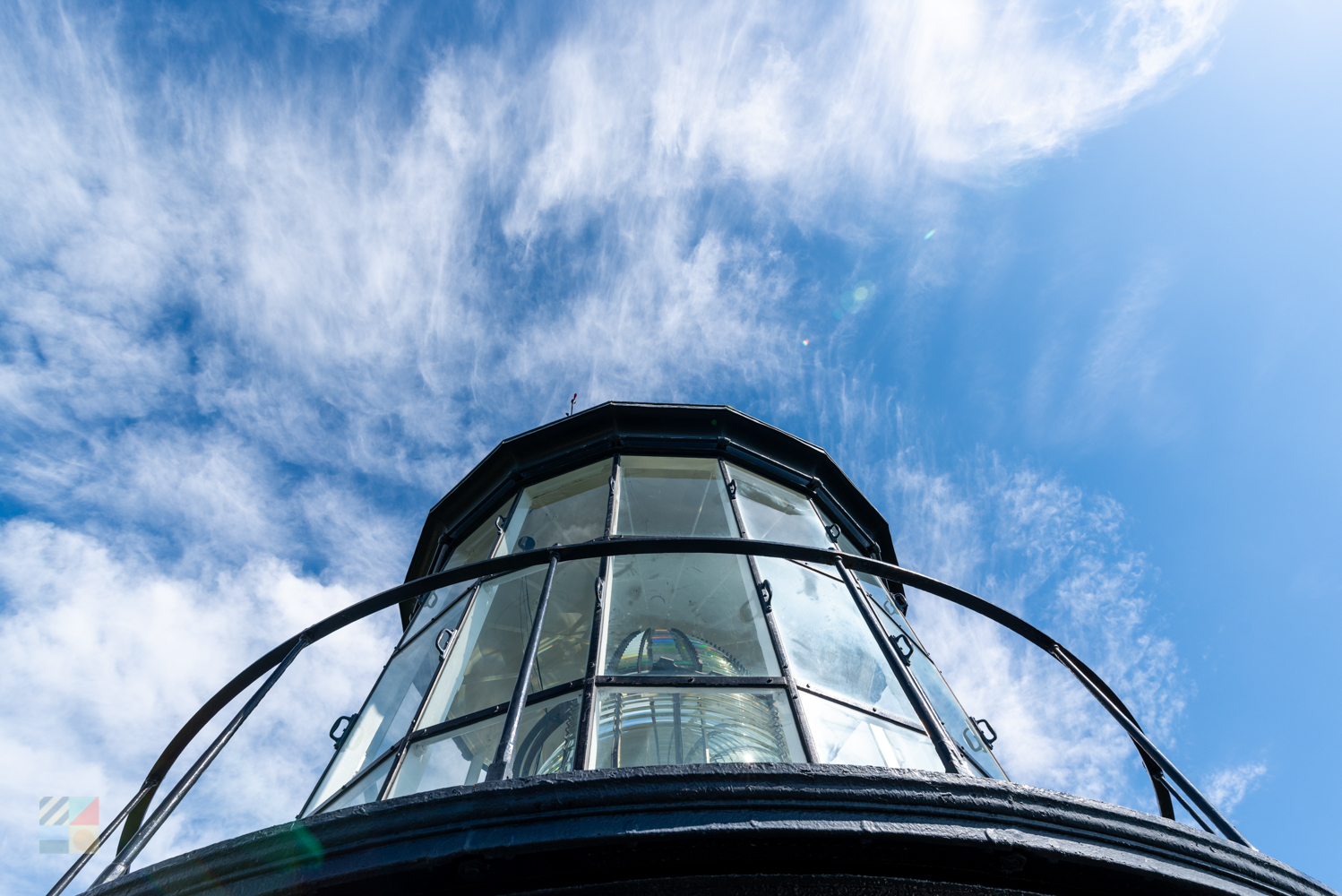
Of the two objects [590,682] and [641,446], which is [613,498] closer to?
[641,446]

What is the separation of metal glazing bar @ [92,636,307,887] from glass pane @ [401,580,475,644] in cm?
146

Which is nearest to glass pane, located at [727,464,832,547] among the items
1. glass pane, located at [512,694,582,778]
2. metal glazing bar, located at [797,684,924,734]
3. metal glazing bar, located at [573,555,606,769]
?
metal glazing bar, located at [573,555,606,769]

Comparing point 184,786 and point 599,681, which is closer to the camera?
point 184,786

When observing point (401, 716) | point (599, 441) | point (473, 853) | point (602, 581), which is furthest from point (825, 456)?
point (473, 853)

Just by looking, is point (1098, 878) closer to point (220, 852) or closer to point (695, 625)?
point (220, 852)

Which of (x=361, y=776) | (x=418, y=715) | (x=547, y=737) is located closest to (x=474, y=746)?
(x=547, y=737)

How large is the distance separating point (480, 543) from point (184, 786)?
3.35 meters

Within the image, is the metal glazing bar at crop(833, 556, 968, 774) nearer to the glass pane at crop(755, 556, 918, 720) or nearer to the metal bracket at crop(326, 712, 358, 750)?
the glass pane at crop(755, 556, 918, 720)

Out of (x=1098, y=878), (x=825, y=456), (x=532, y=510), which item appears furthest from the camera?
(x=825, y=456)

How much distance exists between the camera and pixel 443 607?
4.58 metres

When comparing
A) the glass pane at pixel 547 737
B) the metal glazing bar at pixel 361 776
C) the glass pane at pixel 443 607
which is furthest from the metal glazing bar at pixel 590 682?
the glass pane at pixel 443 607

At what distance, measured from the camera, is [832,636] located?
3.63m

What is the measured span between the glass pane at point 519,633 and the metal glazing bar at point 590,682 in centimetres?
58

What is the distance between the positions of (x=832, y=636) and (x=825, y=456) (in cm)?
242
